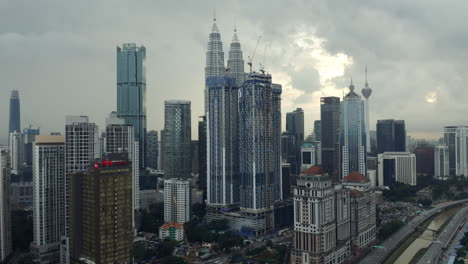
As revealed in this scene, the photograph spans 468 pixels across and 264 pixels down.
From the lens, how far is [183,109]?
44.2 metres

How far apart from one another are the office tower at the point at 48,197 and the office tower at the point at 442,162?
49.9 m

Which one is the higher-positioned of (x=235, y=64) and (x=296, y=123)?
(x=235, y=64)

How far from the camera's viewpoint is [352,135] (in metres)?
49.2

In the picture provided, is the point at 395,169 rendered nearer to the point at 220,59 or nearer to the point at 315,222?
the point at 220,59

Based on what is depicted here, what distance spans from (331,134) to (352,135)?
2.71 meters

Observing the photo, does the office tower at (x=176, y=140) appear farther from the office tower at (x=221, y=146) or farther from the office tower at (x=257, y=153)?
the office tower at (x=257, y=153)

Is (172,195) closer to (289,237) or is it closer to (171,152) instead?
(289,237)

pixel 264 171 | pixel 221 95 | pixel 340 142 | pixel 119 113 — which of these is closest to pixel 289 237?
pixel 264 171

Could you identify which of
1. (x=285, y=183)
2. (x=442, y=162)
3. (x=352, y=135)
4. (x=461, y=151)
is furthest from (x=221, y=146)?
(x=461, y=151)

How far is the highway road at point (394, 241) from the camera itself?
24.0 m

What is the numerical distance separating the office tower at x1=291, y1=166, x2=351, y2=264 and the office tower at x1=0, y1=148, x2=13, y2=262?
15.3m

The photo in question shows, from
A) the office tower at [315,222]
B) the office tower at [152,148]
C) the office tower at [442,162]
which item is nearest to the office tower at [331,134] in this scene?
Answer: the office tower at [442,162]

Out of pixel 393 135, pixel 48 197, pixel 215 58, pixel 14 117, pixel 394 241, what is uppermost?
pixel 215 58

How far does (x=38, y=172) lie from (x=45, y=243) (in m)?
3.92
